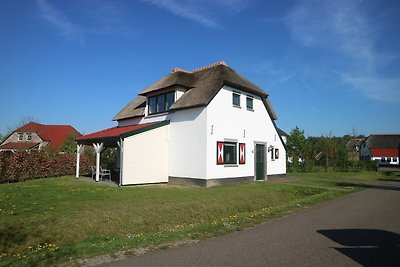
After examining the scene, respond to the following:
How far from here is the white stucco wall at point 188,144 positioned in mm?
17578

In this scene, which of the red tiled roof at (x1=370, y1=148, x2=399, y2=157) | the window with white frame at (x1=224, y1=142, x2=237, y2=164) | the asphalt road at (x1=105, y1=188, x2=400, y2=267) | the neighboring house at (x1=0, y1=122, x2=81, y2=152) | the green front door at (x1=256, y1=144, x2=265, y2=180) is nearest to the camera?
the asphalt road at (x1=105, y1=188, x2=400, y2=267)

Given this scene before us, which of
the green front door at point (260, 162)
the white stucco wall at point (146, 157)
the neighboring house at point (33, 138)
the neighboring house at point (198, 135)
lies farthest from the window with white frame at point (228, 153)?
the neighboring house at point (33, 138)

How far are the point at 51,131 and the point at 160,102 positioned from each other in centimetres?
4152

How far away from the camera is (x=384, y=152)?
239 feet

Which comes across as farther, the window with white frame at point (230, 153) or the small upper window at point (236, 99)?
the small upper window at point (236, 99)

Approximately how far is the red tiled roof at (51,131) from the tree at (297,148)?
34.0m

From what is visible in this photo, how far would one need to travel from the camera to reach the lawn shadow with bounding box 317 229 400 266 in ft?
17.5

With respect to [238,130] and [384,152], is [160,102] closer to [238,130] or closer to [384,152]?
[238,130]

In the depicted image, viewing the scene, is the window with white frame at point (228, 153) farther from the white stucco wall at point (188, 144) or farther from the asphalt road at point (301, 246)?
the asphalt road at point (301, 246)

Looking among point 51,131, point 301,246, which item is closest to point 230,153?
Result: point 301,246

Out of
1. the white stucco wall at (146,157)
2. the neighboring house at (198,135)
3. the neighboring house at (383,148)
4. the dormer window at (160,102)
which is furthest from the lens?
the neighboring house at (383,148)

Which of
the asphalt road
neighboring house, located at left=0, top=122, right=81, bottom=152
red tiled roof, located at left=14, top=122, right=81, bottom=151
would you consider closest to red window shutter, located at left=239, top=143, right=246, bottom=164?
the asphalt road

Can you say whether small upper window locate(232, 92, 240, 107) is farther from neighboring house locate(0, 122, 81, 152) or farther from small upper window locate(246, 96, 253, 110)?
neighboring house locate(0, 122, 81, 152)

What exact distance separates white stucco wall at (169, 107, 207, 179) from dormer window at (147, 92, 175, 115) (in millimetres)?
1215
